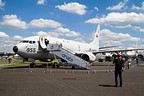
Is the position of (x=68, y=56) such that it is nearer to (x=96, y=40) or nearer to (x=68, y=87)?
(x=68, y=87)

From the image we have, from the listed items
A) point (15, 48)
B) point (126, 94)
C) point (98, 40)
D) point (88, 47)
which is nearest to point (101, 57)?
point (98, 40)

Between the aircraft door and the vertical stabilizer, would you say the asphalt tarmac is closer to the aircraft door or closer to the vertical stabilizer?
the aircraft door

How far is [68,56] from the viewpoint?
3158 cm

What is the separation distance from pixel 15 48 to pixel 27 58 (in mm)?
2521

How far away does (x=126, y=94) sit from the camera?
10273 millimetres

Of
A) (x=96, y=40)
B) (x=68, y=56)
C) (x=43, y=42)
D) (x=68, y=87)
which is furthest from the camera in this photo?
(x=96, y=40)

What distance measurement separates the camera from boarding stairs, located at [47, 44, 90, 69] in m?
30.5

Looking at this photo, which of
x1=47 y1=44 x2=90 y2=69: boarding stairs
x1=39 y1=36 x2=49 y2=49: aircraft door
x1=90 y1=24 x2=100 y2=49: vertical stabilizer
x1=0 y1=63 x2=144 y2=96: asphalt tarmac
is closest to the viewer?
x1=0 y1=63 x2=144 y2=96: asphalt tarmac

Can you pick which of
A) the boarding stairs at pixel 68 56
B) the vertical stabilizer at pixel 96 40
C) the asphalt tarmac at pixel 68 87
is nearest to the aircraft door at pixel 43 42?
the boarding stairs at pixel 68 56

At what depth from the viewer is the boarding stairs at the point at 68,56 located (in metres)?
30.5

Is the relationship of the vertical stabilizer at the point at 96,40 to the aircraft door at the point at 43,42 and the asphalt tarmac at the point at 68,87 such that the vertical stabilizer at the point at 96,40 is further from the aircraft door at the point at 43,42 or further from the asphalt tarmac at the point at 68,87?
the asphalt tarmac at the point at 68,87

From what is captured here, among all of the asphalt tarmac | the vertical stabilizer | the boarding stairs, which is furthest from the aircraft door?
the vertical stabilizer

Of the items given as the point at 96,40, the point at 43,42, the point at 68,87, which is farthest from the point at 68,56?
the point at 96,40

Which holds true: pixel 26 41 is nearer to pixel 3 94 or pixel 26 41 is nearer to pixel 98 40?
pixel 3 94
